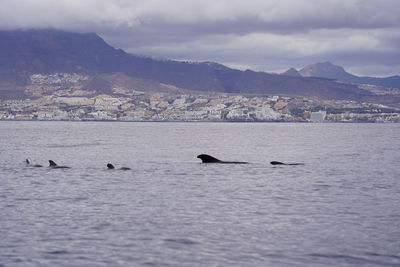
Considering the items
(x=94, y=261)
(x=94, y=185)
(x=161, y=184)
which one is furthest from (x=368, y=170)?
(x=94, y=261)

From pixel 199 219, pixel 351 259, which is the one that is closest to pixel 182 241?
pixel 199 219

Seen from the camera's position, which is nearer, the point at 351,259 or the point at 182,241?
the point at 351,259

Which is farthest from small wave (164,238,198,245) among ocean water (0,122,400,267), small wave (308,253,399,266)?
small wave (308,253,399,266)

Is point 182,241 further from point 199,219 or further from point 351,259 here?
point 351,259

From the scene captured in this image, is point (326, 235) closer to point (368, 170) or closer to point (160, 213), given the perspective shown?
point (160, 213)

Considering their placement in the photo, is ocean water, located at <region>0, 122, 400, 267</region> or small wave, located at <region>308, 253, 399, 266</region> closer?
small wave, located at <region>308, 253, 399, 266</region>

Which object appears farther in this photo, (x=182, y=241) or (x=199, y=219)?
(x=199, y=219)

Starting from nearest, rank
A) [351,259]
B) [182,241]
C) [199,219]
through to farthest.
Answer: [351,259], [182,241], [199,219]

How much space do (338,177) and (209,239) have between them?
81.3 ft

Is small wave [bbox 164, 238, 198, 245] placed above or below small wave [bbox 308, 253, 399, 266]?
below

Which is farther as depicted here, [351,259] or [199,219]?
[199,219]

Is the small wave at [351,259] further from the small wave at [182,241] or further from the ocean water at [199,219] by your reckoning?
the small wave at [182,241]

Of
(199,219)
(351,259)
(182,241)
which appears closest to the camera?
(351,259)

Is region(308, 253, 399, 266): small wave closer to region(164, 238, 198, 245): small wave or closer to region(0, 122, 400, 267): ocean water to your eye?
region(0, 122, 400, 267): ocean water
